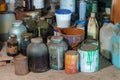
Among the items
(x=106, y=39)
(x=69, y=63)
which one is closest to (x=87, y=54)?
(x=69, y=63)

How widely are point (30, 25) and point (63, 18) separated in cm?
20

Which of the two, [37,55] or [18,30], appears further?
[18,30]

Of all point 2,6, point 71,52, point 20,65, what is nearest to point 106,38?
point 71,52

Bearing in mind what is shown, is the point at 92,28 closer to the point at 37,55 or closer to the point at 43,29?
the point at 43,29

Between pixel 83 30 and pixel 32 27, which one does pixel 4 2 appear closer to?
pixel 32 27

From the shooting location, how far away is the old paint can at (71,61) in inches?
53.5

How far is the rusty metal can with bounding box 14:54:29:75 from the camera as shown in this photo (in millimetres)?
1362

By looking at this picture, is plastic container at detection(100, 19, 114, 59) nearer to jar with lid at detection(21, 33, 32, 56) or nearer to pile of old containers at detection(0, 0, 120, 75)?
pile of old containers at detection(0, 0, 120, 75)

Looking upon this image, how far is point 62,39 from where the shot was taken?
141 cm

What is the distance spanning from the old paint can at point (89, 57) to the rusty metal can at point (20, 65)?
0.28 metres

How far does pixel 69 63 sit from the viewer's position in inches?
53.9

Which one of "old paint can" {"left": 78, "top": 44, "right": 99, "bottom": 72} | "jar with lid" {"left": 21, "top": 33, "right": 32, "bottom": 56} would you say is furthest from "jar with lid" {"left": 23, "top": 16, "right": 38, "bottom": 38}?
"old paint can" {"left": 78, "top": 44, "right": 99, "bottom": 72}

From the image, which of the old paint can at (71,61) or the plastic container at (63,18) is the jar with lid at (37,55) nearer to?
the old paint can at (71,61)

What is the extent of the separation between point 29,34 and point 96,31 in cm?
39
